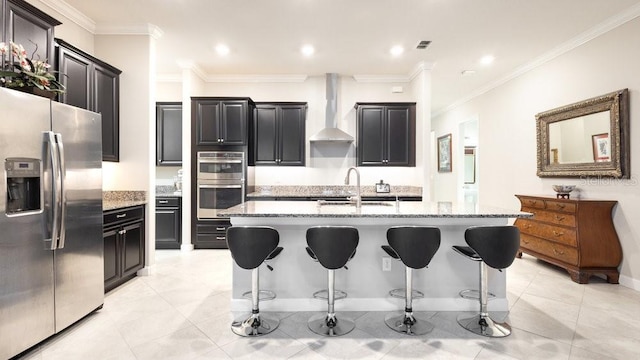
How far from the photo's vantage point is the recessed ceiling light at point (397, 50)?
4.59m

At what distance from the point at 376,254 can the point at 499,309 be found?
4.00ft

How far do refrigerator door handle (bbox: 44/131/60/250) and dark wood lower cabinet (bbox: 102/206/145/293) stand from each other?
843 millimetres

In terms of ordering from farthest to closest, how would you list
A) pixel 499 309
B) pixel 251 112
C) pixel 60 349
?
pixel 251 112
pixel 499 309
pixel 60 349

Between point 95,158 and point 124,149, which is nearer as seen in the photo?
point 95,158

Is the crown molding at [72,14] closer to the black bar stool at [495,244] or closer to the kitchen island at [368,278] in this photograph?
the kitchen island at [368,278]

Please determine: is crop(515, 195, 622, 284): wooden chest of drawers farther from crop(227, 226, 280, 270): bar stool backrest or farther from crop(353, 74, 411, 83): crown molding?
crop(227, 226, 280, 270): bar stool backrest

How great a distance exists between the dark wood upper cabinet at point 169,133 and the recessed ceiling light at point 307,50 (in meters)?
2.41

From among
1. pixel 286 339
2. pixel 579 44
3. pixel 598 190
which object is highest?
pixel 579 44

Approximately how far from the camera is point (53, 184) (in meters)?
2.27

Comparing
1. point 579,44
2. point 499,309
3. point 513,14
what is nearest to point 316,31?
point 513,14

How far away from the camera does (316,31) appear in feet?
13.4

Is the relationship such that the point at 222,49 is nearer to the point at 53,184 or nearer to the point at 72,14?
the point at 72,14

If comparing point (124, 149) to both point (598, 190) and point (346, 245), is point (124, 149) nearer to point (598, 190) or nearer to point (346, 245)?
point (346, 245)

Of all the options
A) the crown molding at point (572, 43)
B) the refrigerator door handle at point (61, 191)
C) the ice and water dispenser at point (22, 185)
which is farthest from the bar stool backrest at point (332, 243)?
the crown molding at point (572, 43)
